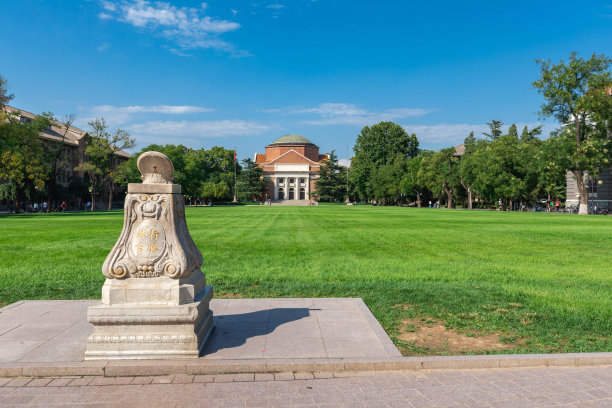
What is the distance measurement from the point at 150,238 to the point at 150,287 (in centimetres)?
56

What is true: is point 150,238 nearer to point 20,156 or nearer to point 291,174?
point 20,156

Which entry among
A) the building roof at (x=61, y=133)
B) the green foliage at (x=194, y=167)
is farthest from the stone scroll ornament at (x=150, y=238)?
the building roof at (x=61, y=133)

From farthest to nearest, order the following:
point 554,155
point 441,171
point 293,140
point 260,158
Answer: point 260,158 → point 293,140 → point 441,171 → point 554,155

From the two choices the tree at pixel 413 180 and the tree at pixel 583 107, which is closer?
the tree at pixel 583 107

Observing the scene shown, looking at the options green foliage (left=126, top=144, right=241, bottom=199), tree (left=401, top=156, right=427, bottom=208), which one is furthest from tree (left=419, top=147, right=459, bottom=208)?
green foliage (left=126, top=144, right=241, bottom=199)

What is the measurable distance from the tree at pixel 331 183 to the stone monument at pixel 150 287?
10275 cm

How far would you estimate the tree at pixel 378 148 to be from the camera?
305ft

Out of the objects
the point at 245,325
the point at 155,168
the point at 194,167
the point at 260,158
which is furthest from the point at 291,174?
the point at 155,168

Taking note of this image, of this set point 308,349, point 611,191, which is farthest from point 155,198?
point 611,191

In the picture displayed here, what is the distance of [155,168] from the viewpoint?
5062 mm

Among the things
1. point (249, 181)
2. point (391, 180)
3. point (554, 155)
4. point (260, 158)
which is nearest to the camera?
point (554, 155)

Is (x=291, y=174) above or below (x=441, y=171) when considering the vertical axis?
above

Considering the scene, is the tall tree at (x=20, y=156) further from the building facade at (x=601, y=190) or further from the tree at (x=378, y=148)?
the tree at (x=378, y=148)

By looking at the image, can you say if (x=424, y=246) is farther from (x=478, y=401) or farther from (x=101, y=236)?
(x=101, y=236)
